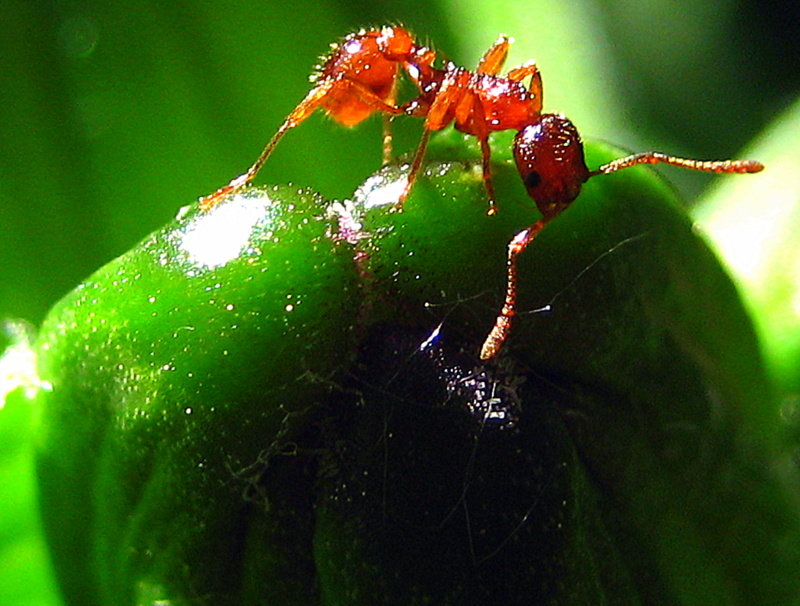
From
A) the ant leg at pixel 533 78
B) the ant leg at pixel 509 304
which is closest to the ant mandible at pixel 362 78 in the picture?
the ant leg at pixel 533 78

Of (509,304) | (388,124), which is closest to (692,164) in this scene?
(388,124)

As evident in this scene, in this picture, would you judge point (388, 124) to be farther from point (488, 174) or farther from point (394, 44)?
point (488, 174)

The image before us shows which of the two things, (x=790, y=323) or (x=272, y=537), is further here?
(x=790, y=323)

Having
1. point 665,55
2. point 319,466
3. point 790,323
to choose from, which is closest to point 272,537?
point 319,466

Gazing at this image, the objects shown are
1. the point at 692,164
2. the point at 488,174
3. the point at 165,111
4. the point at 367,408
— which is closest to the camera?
the point at 367,408

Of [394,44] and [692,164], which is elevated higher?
[394,44]

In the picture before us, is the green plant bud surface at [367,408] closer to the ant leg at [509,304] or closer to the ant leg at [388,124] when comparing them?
the ant leg at [509,304]

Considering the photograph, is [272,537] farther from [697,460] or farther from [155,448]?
[697,460]
